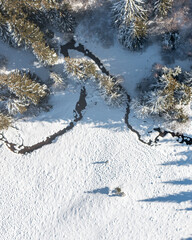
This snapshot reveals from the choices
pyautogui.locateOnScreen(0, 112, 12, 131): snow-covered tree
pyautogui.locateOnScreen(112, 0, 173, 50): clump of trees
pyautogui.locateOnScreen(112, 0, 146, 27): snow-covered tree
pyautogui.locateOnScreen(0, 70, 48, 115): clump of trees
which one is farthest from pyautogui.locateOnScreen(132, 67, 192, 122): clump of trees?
pyautogui.locateOnScreen(0, 112, 12, 131): snow-covered tree

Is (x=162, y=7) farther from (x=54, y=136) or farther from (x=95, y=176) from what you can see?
(x=95, y=176)

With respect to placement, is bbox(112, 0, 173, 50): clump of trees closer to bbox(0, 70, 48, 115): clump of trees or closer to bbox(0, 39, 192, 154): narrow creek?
bbox(0, 39, 192, 154): narrow creek

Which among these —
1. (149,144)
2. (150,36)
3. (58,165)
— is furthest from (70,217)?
(150,36)

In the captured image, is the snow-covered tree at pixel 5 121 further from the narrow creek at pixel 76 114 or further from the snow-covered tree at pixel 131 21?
the snow-covered tree at pixel 131 21

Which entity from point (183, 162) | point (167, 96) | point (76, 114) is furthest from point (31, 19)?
point (183, 162)

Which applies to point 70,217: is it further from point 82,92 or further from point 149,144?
point 82,92

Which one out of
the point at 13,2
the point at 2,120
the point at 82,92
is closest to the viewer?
the point at 13,2
